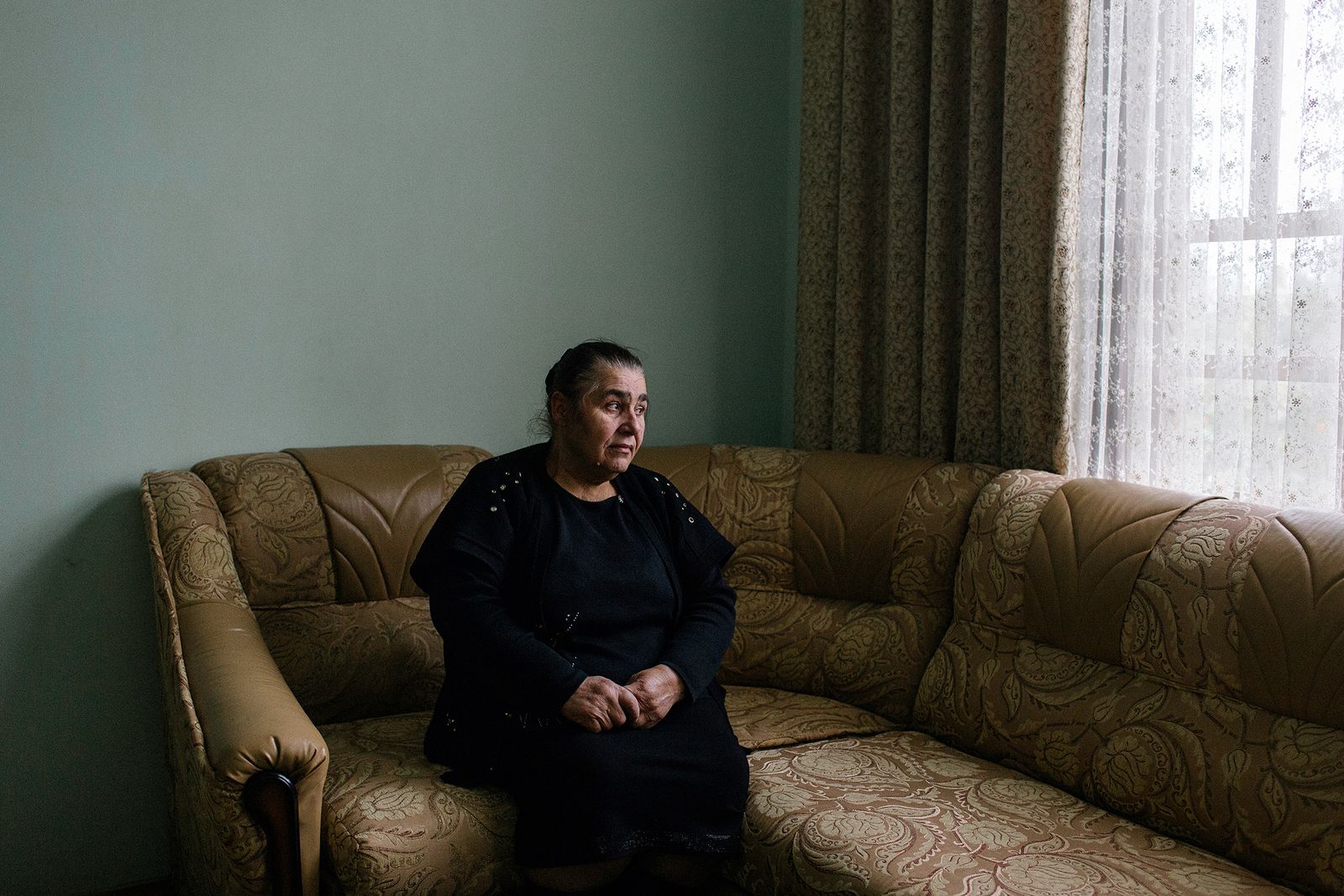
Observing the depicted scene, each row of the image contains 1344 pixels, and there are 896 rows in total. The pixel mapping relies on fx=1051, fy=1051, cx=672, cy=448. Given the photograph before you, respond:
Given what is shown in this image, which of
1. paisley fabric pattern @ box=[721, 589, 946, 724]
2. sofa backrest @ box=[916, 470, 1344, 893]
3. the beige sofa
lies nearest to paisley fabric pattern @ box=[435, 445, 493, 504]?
the beige sofa

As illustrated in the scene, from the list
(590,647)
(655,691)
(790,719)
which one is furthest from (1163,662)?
(590,647)

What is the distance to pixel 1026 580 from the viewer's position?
6.81 ft

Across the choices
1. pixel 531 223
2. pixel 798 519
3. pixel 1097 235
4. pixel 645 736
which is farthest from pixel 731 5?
pixel 645 736

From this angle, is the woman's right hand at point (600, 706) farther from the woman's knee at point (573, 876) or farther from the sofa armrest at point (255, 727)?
→ the sofa armrest at point (255, 727)

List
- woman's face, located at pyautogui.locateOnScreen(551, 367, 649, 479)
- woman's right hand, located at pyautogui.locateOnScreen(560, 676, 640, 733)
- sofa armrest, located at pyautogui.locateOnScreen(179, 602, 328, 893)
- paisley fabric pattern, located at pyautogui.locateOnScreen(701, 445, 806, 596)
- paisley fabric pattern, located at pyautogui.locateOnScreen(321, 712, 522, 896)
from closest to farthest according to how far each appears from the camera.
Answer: sofa armrest, located at pyautogui.locateOnScreen(179, 602, 328, 893)
paisley fabric pattern, located at pyautogui.locateOnScreen(321, 712, 522, 896)
woman's right hand, located at pyautogui.locateOnScreen(560, 676, 640, 733)
woman's face, located at pyautogui.locateOnScreen(551, 367, 649, 479)
paisley fabric pattern, located at pyautogui.locateOnScreen(701, 445, 806, 596)

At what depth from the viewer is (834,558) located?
2.46m

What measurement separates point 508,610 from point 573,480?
12.0 inches

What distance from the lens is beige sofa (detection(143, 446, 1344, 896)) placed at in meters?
1.58

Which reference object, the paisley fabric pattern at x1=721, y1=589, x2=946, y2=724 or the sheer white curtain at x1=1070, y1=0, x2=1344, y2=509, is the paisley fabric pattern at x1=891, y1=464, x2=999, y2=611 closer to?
the paisley fabric pattern at x1=721, y1=589, x2=946, y2=724

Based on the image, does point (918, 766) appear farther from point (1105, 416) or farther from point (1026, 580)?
point (1105, 416)

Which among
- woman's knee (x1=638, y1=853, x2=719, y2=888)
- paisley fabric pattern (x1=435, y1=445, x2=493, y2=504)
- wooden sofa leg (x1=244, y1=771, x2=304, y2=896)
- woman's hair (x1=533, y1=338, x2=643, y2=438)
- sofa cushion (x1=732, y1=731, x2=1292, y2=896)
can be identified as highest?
woman's hair (x1=533, y1=338, x2=643, y2=438)

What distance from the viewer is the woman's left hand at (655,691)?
187cm

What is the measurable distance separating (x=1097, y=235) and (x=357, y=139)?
5.58 ft

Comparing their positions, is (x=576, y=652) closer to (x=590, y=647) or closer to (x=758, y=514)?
(x=590, y=647)
